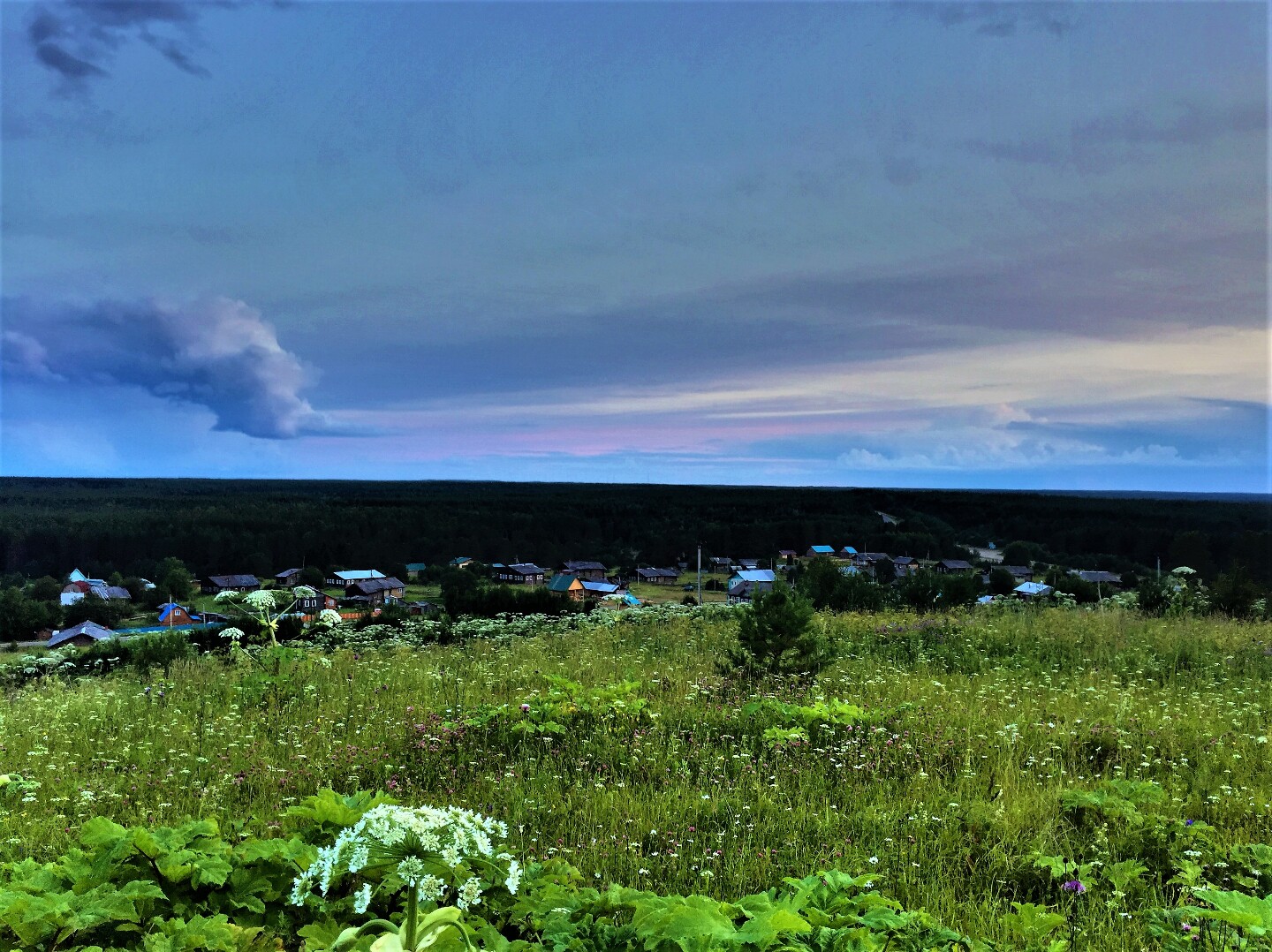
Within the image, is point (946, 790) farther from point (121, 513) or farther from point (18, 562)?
point (121, 513)

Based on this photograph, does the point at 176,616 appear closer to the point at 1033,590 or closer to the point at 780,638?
the point at 780,638

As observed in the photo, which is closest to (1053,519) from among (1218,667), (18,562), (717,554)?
(717,554)

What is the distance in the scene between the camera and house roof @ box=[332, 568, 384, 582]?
103 ft

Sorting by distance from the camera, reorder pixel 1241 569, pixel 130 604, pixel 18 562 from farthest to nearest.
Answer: pixel 18 562
pixel 130 604
pixel 1241 569

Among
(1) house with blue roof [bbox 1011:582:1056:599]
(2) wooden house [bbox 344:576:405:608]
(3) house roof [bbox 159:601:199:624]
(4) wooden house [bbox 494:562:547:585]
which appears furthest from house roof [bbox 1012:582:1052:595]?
(3) house roof [bbox 159:601:199:624]

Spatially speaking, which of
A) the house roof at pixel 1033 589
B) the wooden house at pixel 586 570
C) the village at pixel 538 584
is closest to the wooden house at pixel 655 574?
the village at pixel 538 584

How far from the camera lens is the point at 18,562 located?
33250mm

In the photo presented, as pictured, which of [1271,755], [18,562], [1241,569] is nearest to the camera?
[1271,755]

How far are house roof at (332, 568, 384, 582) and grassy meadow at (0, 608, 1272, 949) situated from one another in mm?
22352

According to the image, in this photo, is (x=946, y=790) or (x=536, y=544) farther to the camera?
(x=536, y=544)

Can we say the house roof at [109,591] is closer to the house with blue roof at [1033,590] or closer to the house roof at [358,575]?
the house roof at [358,575]

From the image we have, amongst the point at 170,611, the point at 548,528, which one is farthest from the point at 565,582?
the point at 548,528

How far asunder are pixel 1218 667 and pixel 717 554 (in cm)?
3448

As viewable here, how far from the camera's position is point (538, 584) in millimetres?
30078
